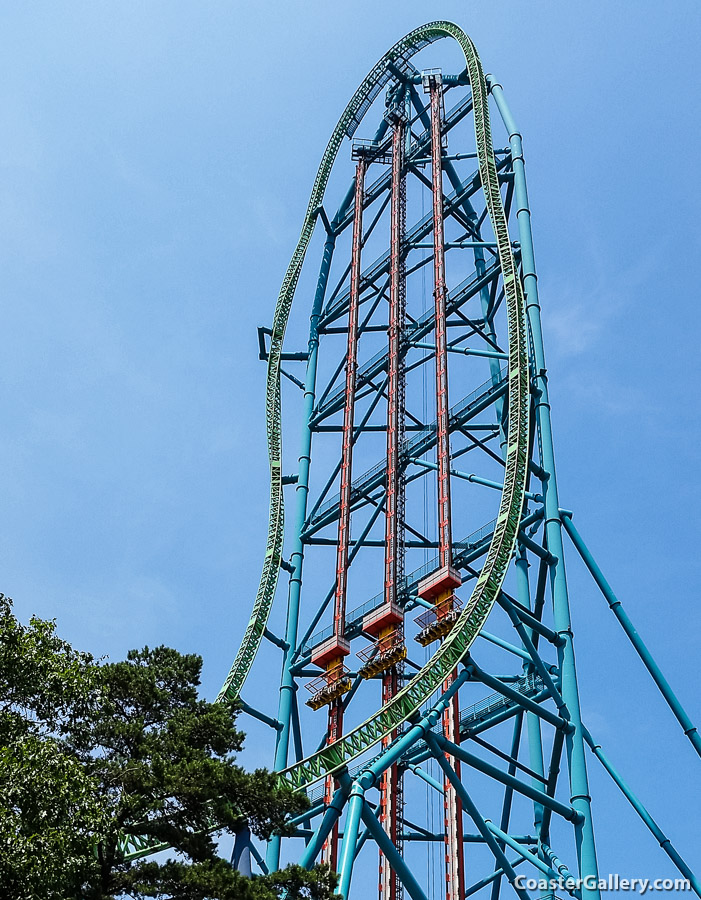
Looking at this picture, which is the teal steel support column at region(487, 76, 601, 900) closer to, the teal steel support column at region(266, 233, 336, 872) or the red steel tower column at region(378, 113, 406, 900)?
the red steel tower column at region(378, 113, 406, 900)

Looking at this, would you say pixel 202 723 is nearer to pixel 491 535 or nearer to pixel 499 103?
pixel 491 535

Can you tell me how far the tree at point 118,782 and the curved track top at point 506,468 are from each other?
2855mm

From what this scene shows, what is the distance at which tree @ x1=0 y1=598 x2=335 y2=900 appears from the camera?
391 inches

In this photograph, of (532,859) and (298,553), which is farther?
(298,553)

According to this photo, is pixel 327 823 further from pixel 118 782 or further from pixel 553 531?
pixel 553 531

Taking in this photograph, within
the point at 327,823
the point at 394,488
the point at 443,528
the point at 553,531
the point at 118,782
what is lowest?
the point at 118,782

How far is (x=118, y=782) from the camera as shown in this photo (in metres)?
12.1

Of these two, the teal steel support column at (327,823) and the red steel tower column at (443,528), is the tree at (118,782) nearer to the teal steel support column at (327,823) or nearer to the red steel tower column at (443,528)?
the teal steel support column at (327,823)

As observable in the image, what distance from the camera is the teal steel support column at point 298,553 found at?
19.8 m

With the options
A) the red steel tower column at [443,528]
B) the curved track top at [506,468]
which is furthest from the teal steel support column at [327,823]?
the red steel tower column at [443,528]

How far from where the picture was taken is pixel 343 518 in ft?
70.4

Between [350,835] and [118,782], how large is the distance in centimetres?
373

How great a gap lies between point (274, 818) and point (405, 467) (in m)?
9.82

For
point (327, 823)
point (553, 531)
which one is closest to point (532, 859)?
point (327, 823)
